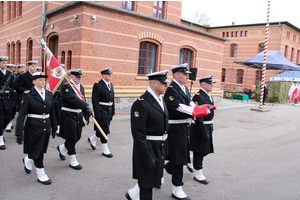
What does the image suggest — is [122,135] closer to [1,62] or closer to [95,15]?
[1,62]

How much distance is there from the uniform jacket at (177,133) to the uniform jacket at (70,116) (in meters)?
1.96

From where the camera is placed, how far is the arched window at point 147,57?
43.3ft

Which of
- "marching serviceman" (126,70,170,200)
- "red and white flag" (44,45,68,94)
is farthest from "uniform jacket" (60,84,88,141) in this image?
"marching serviceman" (126,70,170,200)

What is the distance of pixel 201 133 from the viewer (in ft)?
14.4

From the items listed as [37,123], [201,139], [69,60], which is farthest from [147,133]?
[69,60]

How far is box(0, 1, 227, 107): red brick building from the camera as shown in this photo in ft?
35.7

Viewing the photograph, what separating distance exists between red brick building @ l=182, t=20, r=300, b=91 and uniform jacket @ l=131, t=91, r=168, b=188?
3080cm

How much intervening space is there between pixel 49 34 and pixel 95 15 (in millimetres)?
3811

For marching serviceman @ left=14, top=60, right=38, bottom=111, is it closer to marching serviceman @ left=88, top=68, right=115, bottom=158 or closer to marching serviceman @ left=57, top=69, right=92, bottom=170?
marching serviceman @ left=88, top=68, right=115, bottom=158

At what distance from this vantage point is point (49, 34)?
13.1m

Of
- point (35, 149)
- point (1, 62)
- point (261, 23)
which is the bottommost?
point (35, 149)

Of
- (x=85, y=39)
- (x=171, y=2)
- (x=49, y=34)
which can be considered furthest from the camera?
(x=171, y=2)

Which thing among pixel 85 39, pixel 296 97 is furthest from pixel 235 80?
pixel 85 39

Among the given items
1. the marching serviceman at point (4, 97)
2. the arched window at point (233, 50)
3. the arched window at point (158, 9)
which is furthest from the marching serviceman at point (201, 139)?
the arched window at point (233, 50)
